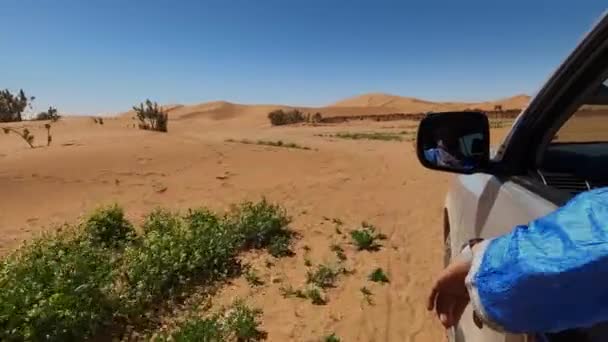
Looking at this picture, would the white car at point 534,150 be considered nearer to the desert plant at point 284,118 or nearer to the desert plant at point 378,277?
the desert plant at point 378,277

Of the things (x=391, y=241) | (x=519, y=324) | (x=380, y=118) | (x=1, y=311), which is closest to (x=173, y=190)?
(x=391, y=241)

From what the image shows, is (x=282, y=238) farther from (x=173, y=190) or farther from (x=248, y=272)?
(x=173, y=190)

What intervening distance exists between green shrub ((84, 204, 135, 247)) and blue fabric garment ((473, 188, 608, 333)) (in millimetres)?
5721

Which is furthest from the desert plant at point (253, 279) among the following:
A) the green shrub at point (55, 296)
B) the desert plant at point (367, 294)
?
the green shrub at point (55, 296)

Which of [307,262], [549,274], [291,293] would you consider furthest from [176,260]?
[549,274]

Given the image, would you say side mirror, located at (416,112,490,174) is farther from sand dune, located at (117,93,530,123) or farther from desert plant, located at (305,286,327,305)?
sand dune, located at (117,93,530,123)

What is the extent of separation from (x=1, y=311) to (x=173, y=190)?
5641 millimetres

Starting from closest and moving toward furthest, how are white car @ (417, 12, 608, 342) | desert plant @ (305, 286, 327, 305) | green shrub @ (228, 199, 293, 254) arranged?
white car @ (417, 12, 608, 342)
desert plant @ (305, 286, 327, 305)
green shrub @ (228, 199, 293, 254)

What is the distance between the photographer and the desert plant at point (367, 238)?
253 inches

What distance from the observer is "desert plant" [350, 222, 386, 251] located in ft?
21.1

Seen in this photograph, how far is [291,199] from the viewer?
892 centimetres

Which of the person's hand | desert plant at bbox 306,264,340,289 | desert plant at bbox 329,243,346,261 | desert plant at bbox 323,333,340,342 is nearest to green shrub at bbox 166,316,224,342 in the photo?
desert plant at bbox 323,333,340,342

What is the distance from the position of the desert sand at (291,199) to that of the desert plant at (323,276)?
81 mm

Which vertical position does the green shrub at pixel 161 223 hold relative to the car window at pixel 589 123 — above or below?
below
